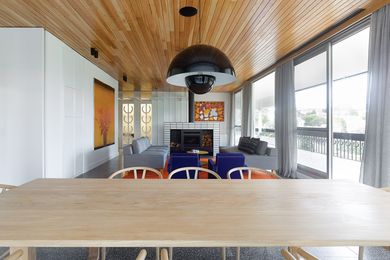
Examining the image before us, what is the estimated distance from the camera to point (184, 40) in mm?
4070

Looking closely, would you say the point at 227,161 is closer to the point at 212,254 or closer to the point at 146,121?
the point at 212,254

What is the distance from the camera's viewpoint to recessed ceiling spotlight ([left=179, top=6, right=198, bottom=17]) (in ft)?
9.62

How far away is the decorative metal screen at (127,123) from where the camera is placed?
387 inches

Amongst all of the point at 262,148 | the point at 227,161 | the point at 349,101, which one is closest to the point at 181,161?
the point at 227,161

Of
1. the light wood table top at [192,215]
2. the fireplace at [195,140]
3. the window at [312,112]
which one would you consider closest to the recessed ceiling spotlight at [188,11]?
the light wood table top at [192,215]

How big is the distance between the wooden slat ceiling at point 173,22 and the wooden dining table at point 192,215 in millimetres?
2286

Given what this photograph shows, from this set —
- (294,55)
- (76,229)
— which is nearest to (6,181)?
(76,229)

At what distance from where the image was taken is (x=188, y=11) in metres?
3.00

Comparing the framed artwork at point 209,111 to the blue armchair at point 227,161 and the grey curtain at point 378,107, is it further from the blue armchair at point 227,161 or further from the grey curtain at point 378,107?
the grey curtain at point 378,107

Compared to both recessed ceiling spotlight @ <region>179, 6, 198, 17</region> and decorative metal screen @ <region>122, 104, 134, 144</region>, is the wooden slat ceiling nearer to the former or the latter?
recessed ceiling spotlight @ <region>179, 6, 198, 17</region>

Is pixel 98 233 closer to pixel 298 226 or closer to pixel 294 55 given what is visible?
pixel 298 226

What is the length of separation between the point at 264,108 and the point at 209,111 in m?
3.48

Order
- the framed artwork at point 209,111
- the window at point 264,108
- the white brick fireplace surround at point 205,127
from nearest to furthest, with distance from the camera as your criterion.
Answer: the window at point 264,108 < the white brick fireplace surround at point 205,127 < the framed artwork at point 209,111

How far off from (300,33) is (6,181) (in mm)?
5339
